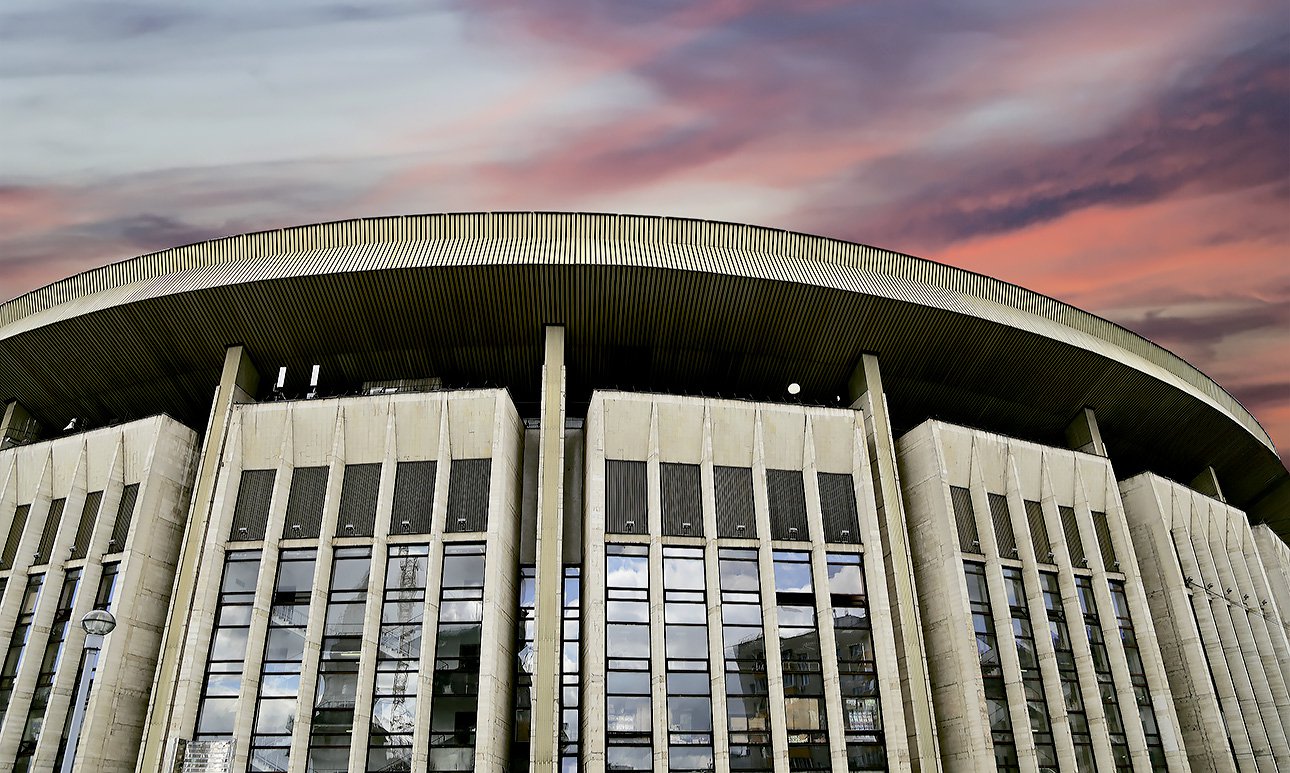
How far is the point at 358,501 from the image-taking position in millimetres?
31078

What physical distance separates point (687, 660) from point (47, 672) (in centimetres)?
2113

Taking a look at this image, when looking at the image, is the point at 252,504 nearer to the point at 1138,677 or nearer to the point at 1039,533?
the point at 1039,533

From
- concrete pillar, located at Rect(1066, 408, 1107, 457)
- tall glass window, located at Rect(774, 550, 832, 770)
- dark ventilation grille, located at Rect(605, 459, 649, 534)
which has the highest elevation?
concrete pillar, located at Rect(1066, 408, 1107, 457)

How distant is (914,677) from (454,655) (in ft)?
48.3

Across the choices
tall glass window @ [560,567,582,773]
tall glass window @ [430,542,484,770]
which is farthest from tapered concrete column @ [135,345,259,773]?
tall glass window @ [560,567,582,773]

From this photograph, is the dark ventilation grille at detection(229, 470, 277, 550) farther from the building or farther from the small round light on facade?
the small round light on facade

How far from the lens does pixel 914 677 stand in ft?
97.0

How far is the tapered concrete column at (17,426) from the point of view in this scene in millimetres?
38281

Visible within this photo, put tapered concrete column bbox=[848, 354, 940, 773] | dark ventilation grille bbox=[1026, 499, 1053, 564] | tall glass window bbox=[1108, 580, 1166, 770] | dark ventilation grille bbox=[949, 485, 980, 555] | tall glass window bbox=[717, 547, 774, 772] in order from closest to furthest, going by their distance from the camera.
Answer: tall glass window bbox=[717, 547, 774, 772] → tapered concrete column bbox=[848, 354, 940, 773] → tall glass window bbox=[1108, 580, 1166, 770] → dark ventilation grille bbox=[949, 485, 980, 555] → dark ventilation grille bbox=[1026, 499, 1053, 564]

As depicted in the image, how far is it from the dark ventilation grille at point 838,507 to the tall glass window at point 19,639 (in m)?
27.2

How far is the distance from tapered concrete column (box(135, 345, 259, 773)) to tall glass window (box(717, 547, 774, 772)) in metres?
16.8

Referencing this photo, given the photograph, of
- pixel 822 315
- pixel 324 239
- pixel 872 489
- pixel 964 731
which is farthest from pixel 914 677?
pixel 324 239

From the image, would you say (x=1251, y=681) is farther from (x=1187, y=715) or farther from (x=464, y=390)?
(x=464, y=390)

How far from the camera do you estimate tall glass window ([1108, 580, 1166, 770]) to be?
32031 millimetres
